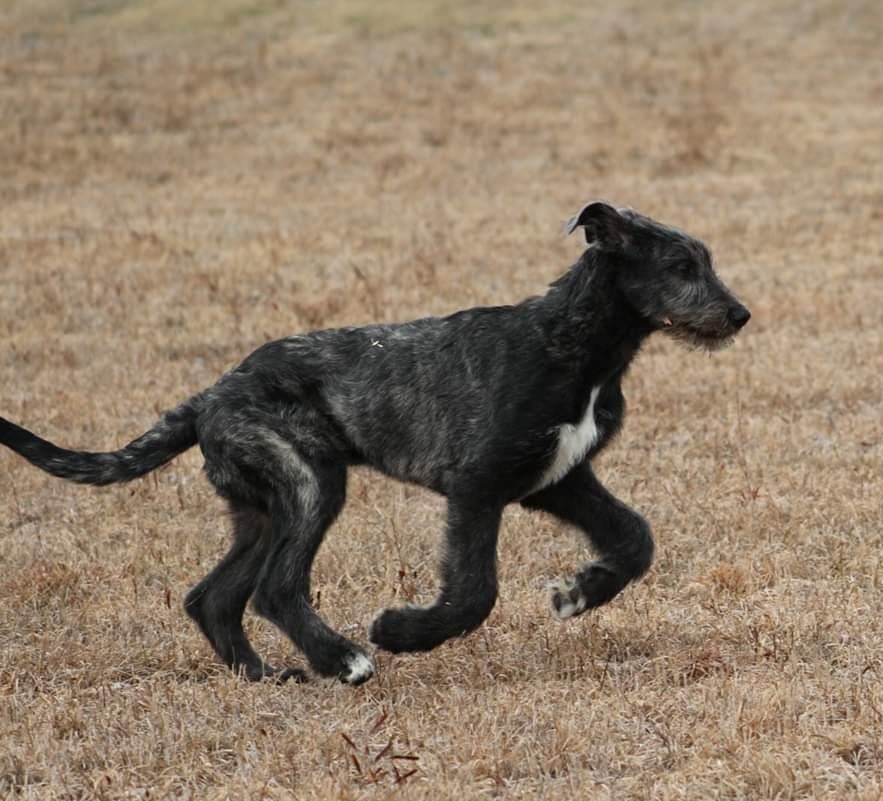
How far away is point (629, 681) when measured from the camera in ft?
18.9

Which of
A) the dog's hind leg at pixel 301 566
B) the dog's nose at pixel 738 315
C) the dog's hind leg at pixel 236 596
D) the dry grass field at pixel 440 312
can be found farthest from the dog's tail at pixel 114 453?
the dog's nose at pixel 738 315

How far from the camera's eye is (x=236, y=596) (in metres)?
6.31

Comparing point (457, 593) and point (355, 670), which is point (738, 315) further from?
point (355, 670)

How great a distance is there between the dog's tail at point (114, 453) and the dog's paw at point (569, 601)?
1597 mm

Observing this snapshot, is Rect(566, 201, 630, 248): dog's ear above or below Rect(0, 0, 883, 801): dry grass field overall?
above

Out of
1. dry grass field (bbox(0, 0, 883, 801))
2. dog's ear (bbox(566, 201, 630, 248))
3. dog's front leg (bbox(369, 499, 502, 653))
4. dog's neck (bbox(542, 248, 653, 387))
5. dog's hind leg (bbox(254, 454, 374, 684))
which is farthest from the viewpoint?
dog's ear (bbox(566, 201, 630, 248))

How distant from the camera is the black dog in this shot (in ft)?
19.6

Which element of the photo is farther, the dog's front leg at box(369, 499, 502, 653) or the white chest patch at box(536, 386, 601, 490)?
the white chest patch at box(536, 386, 601, 490)

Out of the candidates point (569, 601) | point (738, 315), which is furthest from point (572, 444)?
point (738, 315)

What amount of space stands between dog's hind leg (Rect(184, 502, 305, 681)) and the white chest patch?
3.89ft

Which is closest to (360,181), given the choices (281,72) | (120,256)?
(120,256)

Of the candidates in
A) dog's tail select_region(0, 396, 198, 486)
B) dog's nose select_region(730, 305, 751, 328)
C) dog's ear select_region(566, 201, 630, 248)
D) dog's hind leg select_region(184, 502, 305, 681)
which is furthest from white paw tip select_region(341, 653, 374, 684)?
dog's nose select_region(730, 305, 751, 328)

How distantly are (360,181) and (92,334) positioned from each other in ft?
27.6

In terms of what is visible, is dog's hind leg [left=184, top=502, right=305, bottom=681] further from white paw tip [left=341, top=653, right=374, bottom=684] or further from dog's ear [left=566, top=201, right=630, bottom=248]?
dog's ear [left=566, top=201, right=630, bottom=248]
